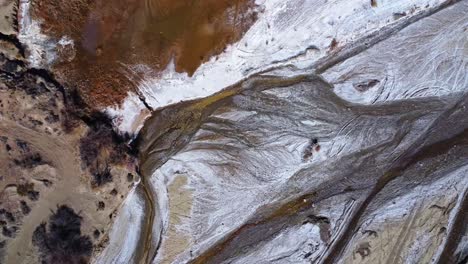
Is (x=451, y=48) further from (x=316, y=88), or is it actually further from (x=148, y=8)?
(x=148, y=8)

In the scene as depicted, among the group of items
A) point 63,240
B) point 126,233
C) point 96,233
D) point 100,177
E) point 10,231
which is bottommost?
point 10,231

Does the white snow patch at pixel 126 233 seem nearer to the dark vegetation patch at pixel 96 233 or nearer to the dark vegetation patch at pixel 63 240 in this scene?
the dark vegetation patch at pixel 96 233

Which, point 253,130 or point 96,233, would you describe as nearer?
point 96,233

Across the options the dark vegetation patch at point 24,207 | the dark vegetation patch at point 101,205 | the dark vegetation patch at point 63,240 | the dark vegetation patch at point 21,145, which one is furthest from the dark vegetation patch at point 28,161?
the dark vegetation patch at point 101,205

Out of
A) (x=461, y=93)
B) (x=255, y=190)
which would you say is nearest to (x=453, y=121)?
(x=461, y=93)

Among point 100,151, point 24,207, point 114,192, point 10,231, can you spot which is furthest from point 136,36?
point 10,231

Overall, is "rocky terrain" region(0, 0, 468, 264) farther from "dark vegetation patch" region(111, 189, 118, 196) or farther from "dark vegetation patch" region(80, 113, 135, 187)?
"dark vegetation patch" region(111, 189, 118, 196)

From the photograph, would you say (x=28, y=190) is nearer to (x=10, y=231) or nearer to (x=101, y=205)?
(x=10, y=231)

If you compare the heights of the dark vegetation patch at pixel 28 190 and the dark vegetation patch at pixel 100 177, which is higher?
the dark vegetation patch at pixel 100 177
